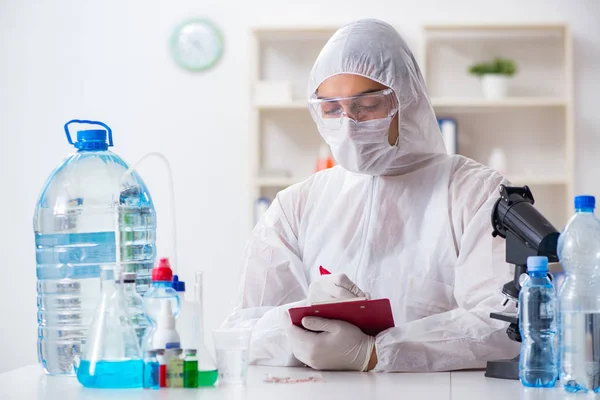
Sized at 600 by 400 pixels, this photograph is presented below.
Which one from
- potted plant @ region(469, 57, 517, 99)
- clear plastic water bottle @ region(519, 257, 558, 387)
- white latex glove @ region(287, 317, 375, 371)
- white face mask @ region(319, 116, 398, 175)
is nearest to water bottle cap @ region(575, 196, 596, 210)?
clear plastic water bottle @ region(519, 257, 558, 387)

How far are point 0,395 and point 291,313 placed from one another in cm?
56

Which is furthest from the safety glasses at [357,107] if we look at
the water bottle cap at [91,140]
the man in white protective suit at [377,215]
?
the water bottle cap at [91,140]

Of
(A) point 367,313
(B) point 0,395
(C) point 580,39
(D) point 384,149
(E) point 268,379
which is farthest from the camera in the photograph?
(C) point 580,39

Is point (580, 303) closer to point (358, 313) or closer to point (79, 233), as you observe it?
point (358, 313)

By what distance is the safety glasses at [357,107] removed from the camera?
201 centimetres

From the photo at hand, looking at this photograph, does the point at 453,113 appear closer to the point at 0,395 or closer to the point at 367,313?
the point at 367,313

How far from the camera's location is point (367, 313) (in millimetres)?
1601

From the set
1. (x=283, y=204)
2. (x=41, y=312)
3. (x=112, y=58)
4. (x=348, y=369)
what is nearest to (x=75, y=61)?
(x=112, y=58)

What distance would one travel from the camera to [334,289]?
1.65 m

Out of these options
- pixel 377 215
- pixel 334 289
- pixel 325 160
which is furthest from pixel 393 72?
pixel 325 160

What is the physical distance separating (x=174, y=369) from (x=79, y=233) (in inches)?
18.0

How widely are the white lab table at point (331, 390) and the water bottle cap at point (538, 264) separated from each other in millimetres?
193

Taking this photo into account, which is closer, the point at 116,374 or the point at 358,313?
the point at 116,374

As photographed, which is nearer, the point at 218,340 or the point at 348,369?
the point at 218,340
